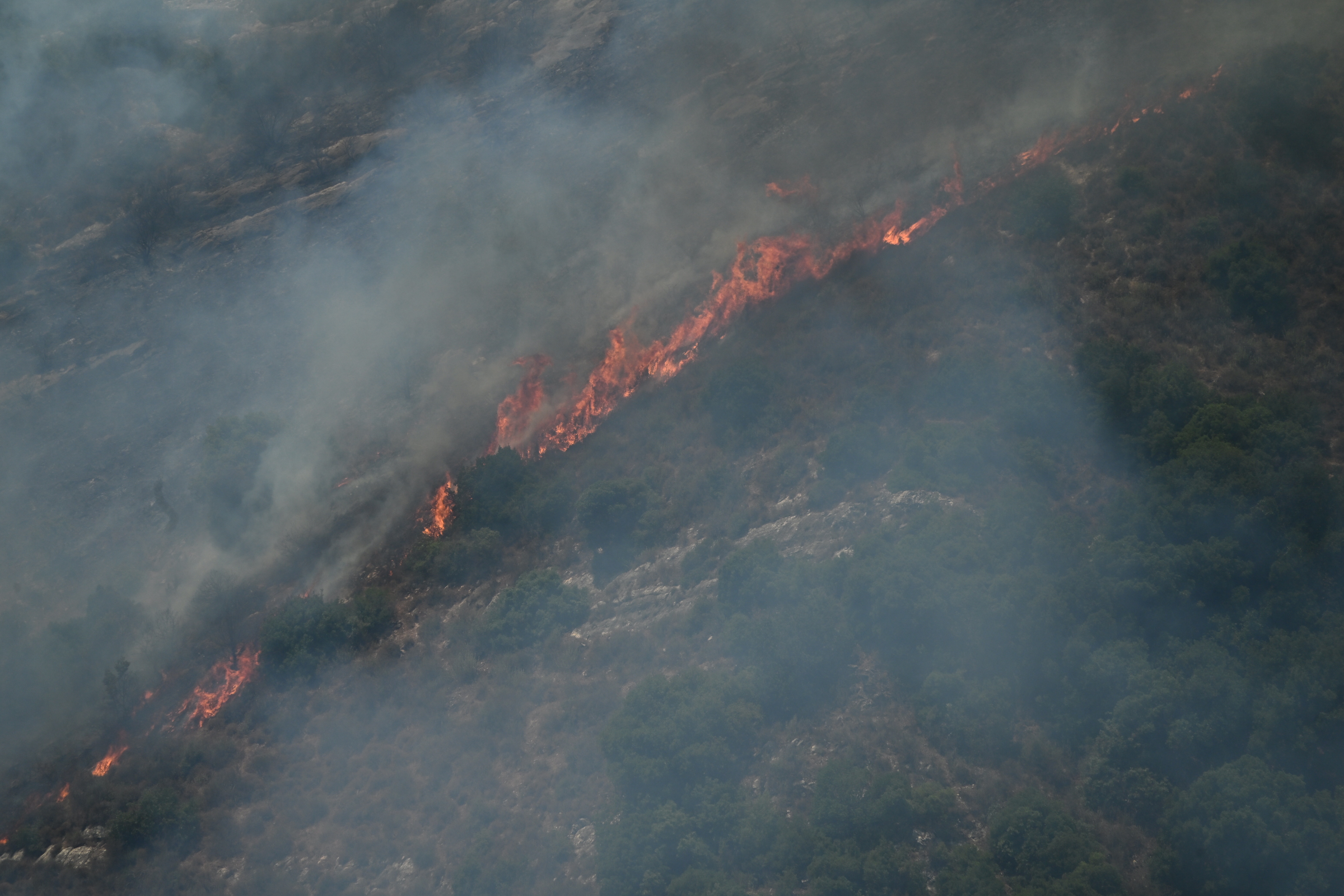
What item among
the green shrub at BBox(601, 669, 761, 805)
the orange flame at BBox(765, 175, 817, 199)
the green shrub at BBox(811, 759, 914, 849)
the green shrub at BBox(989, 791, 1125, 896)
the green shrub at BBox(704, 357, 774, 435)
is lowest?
the green shrub at BBox(989, 791, 1125, 896)

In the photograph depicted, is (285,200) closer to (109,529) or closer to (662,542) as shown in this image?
(109,529)

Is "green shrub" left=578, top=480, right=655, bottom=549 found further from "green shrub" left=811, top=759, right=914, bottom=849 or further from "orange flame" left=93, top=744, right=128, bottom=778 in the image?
"orange flame" left=93, top=744, right=128, bottom=778

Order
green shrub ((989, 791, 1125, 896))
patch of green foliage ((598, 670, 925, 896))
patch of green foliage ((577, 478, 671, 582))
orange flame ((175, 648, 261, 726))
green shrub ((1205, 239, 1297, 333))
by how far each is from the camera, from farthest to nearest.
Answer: patch of green foliage ((577, 478, 671, 582))
orange flame ((175, 648, 261, 726))
green shrub ((1205, 239, 1297, 333))
patch of green foliage ((598, 670, 925, 896))
green shrub ((989, 791, 1125, 896))

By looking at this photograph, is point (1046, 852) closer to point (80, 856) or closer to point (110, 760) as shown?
point (80, 856)

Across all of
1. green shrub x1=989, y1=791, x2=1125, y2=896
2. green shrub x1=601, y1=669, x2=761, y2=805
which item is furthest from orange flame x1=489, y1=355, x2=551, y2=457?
green shrub x1=989, y1=791, x2=1125, y2=896

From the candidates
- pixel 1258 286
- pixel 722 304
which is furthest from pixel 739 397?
pixel 1258 286

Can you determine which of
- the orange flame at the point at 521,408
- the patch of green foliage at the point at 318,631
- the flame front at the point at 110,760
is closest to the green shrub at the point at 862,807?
the patch of green foliage at the point at 318,631

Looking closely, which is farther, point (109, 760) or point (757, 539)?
point (757, 539)

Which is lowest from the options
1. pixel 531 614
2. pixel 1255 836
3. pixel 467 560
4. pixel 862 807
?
pixel 1255 836
